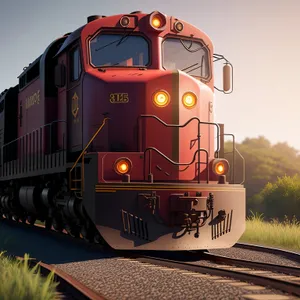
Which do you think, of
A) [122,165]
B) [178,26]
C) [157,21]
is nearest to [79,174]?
[122,165]

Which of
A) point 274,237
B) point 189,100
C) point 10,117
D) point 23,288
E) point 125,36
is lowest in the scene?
point 274,237

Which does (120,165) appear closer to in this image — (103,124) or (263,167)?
(103,124)

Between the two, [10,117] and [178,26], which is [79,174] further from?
[10,117]

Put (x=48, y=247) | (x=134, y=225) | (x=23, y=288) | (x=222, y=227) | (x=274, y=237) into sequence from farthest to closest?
(x=274, y=237), (x=48, y=247), (x=222, y=227), (x=134, y=225), (x=23, y=288)

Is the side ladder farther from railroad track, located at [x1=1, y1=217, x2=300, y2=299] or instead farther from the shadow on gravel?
railroad track, located at [x1=1, y1=217, x2=300, y2=299]

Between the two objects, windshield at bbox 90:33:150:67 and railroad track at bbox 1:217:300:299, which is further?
windshield at bbox 90:33:150:67

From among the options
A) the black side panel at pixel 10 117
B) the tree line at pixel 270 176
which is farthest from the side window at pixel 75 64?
the tree line at pixel 270 176

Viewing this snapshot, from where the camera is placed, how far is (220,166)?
1012cm

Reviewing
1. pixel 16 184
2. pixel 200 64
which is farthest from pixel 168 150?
pixel 16 184

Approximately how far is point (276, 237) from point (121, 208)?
19.8 feet

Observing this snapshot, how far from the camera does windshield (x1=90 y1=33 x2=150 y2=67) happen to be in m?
10.1

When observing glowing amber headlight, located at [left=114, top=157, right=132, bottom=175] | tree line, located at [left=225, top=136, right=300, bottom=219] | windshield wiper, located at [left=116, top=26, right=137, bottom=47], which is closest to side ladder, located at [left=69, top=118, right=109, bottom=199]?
glowing amber headlight, located at [left=114, top=157, right=132, bottom=175]

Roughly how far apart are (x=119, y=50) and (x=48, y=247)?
4047mm

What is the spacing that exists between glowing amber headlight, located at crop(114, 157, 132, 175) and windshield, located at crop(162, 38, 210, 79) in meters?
1.97
